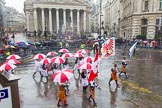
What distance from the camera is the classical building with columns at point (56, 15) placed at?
99.4m

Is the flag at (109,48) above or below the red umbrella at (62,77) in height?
above

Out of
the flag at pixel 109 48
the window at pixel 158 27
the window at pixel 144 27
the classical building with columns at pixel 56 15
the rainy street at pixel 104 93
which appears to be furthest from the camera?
the classical building with columns at pixel 56 15

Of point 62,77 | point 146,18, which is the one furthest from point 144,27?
point 62,77

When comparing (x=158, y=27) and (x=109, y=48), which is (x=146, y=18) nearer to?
(x=158, y=27)

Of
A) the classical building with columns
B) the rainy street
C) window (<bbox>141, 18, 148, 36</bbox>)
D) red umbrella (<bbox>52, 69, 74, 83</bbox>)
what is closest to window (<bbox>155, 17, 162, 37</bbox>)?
window (<bbox>141, 18, 148, 36</bbox>)

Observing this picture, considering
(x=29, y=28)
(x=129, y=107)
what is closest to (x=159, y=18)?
(x=129, y=107)

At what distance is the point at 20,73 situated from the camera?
2028 cm

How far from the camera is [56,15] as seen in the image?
10356 centimetres

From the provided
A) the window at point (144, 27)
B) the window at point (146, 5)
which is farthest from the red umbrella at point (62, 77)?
the window at point (146, 5)

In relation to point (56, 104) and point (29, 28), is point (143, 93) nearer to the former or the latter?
point (56, 104)

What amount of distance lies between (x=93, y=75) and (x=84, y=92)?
2.83 m

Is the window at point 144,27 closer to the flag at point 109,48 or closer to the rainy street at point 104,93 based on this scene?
the rainy street at point 104,93

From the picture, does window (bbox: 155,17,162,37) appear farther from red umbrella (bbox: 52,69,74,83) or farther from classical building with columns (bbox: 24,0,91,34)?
classical building with columns (bbox: 24,0,91,34)

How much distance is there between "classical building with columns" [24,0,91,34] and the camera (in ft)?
326
